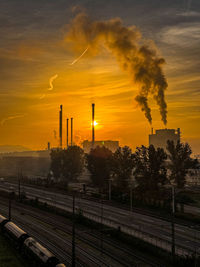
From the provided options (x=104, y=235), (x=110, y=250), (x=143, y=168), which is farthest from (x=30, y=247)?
(x=143, y=168)

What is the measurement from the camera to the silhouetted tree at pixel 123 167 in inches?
3374

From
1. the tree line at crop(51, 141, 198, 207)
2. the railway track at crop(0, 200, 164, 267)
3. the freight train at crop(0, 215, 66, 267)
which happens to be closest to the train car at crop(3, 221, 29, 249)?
Result: the freight train at crop(0, 215, 66, 267)

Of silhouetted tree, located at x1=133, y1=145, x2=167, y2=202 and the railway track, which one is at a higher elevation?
silhouetted tree, located at x1=133, y1=145, x2=167, y2=202

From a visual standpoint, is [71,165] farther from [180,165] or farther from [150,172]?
[150,172]

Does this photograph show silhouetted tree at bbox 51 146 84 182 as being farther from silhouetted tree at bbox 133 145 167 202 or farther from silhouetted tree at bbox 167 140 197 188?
silhouetted tree at bbox 133 145 167 202

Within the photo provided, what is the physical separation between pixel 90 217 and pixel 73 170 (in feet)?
213

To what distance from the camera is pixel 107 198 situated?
8650 centimetres

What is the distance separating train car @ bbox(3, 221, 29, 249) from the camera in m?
42.7

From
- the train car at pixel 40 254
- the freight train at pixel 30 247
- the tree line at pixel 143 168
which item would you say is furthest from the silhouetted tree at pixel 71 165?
the train car at pixel 40 254

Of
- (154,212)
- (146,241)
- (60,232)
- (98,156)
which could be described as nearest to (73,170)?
(98,156)

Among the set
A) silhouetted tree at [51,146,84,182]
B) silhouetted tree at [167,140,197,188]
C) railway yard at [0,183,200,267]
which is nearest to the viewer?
railway yard at [0,183,200,267]

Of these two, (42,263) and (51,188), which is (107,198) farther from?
(42,263)

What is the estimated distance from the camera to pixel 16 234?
44.4 m

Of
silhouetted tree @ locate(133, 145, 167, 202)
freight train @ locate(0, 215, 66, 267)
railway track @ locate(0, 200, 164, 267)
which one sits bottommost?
railway track @ locate(0, 200, 164, 267)
